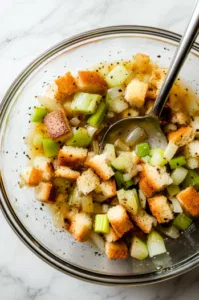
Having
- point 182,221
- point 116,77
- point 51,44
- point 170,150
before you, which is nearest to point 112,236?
point 182,221

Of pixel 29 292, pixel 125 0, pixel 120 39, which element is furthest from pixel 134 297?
pixel 125 0

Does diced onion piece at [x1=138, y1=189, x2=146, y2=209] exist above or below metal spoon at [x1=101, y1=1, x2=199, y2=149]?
below

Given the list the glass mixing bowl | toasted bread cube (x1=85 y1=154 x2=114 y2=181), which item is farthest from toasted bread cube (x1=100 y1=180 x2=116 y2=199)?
the glass mixing bowl

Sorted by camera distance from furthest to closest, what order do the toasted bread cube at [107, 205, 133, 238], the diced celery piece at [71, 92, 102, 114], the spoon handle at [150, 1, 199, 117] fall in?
the diced celery piece at [71, 92, 102, 114]
the toasted bread cube at [107, 205, 133, 238]
the spoon handle at [150, 1, 199, 117]

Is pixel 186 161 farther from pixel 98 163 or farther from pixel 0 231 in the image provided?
pixel 0 231

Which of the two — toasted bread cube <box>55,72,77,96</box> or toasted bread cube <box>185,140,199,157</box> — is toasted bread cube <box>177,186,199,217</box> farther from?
toasted bread cube <box>55,72,77,96</box>

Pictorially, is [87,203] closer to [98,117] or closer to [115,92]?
[98,117]
